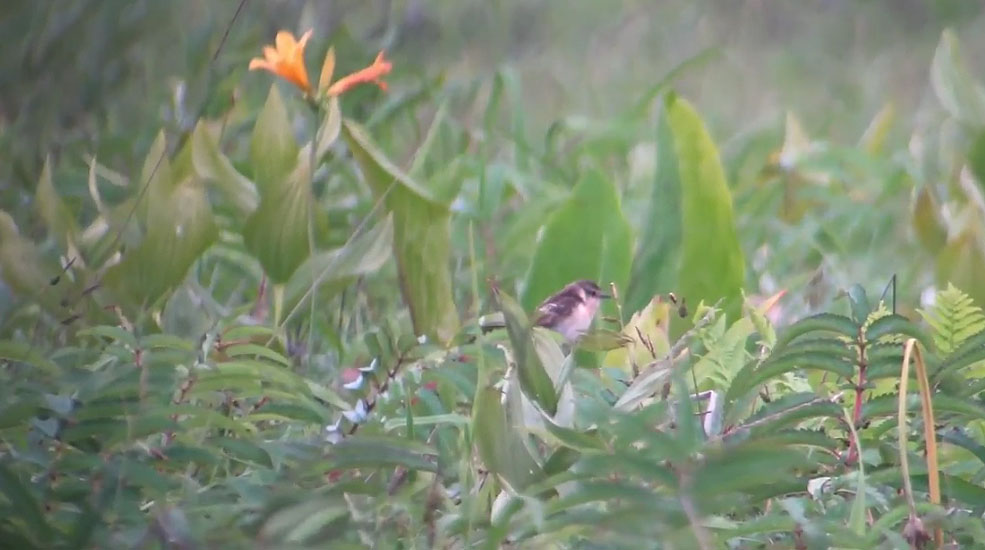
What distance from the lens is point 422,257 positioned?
1424 millimetres

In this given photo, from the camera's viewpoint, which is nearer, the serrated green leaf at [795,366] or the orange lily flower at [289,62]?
the serrated green leaf at [795,366]

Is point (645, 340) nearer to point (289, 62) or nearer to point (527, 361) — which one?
point (527, 361)

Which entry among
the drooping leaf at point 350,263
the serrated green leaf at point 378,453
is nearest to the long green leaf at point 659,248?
the drooping leaf at point 350,263

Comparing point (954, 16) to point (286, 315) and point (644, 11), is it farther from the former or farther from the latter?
point (286, 315)

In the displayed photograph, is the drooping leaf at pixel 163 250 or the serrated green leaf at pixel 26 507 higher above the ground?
the drooping leaf at pixel 163 250

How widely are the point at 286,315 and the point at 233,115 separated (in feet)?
3.07

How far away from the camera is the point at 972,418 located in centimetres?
87

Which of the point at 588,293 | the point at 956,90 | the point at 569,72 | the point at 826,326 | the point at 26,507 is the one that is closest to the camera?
the point at 26,507

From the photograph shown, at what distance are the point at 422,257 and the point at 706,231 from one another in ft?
1.08

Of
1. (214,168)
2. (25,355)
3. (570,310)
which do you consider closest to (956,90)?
(570,310)

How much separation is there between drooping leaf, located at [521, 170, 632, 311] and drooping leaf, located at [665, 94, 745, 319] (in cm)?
8

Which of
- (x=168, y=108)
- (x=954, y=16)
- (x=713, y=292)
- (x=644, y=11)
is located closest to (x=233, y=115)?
(x=168, y=108)

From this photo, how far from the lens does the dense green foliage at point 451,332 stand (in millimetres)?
737

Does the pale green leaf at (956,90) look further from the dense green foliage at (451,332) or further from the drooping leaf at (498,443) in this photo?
the drooping leaf at (498,443)
